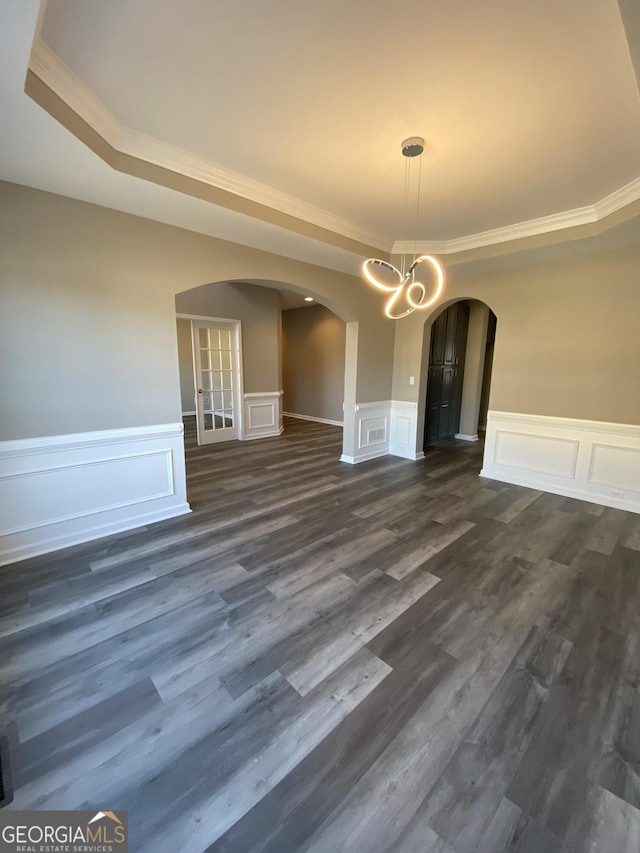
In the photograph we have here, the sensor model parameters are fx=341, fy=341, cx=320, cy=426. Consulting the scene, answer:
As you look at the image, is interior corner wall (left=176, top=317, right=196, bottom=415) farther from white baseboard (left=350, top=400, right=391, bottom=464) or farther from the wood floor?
the wood floor

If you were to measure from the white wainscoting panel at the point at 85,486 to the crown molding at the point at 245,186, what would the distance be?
6.91 feet

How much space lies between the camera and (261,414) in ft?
22.5

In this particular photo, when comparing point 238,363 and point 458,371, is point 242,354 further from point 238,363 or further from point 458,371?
point 458,371

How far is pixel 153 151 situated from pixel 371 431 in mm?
4145

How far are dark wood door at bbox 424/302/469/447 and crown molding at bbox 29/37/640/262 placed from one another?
6.83 feet

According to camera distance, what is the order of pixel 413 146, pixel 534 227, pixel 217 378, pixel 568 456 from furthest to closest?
pixel 217 378, pixel 568 456, pixel 534 227, pixel 413 146

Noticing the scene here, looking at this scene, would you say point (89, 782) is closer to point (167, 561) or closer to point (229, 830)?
point (229, 830)

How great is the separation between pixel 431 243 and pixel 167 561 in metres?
4.46

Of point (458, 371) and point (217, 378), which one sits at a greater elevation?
point (458, 371)

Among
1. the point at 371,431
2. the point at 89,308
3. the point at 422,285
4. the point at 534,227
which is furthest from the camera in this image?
the point at 371,431

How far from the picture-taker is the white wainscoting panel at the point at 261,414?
667 cm

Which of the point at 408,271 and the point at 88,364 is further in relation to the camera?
the point at 88,364

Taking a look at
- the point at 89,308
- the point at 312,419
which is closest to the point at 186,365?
the point at 312,419

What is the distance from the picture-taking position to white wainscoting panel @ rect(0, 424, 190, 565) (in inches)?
102
